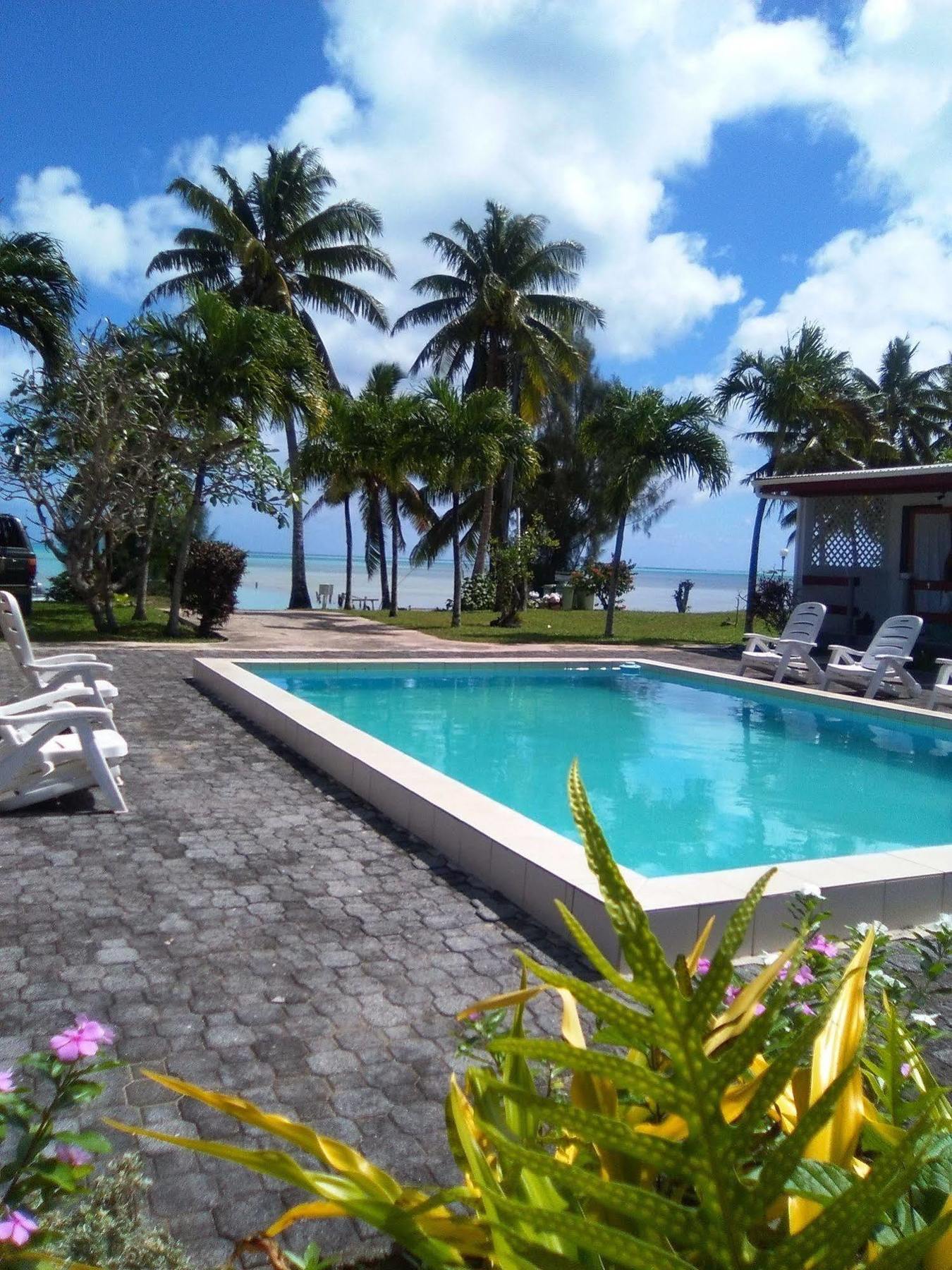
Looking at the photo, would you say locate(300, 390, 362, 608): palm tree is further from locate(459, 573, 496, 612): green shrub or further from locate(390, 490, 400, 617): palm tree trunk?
locate(459, 573, 496, 612): green shrub

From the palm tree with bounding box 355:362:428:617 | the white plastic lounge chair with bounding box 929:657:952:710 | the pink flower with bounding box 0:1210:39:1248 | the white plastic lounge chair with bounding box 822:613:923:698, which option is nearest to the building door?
the white plastic lounge chair with bounding box 822:613:923:698

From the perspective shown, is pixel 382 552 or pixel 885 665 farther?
pixel 382 552

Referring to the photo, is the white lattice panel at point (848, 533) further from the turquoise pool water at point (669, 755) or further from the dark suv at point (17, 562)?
the dark suv at point (17, 562)

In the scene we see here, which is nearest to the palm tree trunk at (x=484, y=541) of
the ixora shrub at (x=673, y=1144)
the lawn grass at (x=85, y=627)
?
the lawn grass at (x=85, y=627)

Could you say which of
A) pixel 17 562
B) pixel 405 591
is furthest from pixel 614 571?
pixel 405 591

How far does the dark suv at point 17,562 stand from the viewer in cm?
1750

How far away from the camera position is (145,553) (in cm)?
1692

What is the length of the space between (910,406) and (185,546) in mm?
34492

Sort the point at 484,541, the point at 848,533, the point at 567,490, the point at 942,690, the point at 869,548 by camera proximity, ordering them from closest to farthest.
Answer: the point at 942,690, the point at 869,548, the point at 848,533, the point at 484,541, the point at 567,490

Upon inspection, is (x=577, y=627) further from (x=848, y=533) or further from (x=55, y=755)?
(x=55, y=755)

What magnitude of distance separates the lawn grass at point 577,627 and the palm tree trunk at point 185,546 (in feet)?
16.0

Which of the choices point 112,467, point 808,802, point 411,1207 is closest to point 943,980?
point 411,1207

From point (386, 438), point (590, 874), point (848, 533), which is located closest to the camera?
point (590, 874)

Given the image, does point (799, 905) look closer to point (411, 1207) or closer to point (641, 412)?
point (411, 1207)
